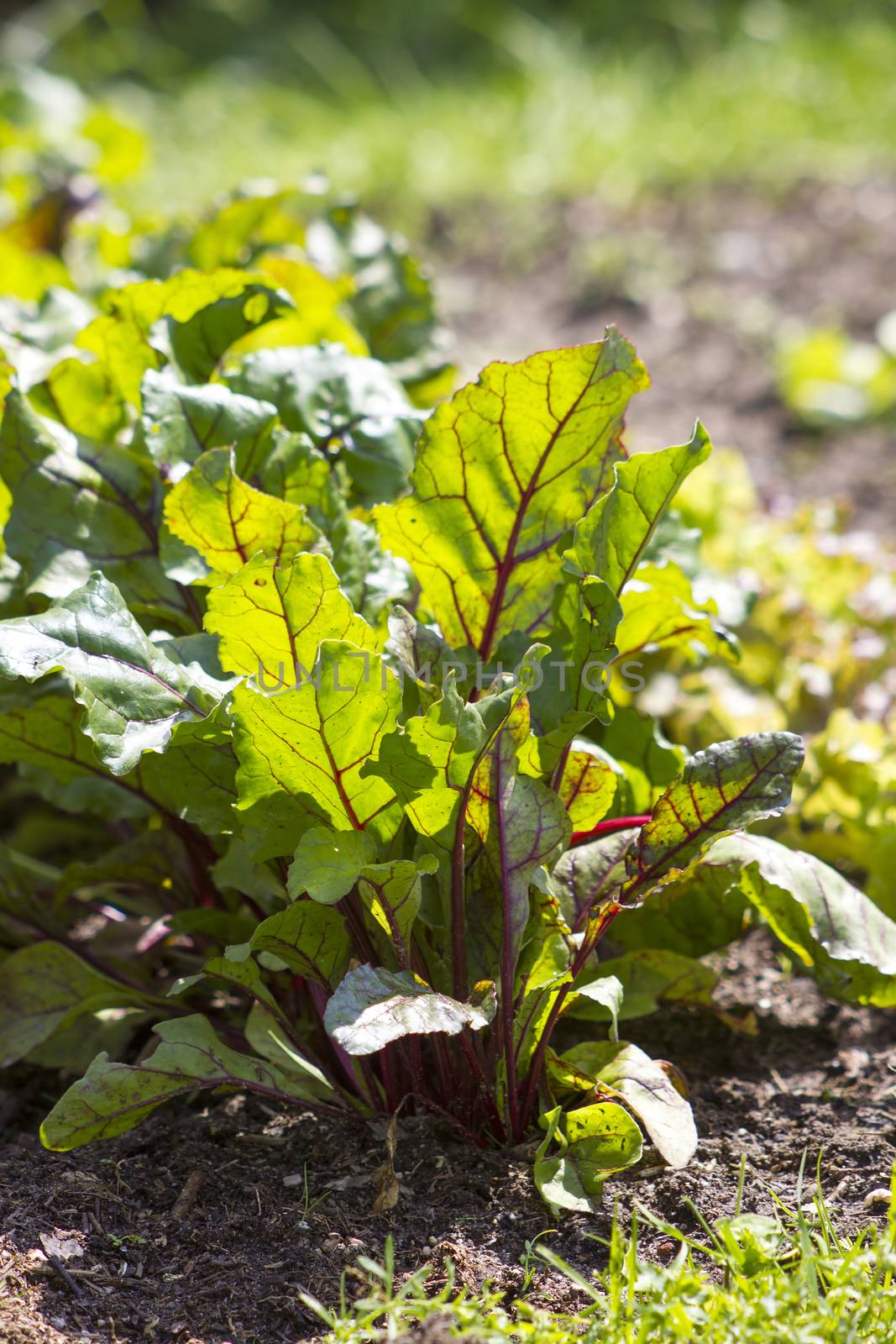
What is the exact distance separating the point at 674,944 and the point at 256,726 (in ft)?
2.58

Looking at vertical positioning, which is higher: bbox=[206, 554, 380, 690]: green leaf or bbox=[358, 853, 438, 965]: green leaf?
bbox=[206, 554, 380, 690]: green leaf

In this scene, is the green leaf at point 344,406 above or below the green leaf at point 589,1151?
above

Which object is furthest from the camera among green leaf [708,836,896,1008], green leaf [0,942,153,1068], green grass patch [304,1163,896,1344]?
green leaf [0,942,153,1068]

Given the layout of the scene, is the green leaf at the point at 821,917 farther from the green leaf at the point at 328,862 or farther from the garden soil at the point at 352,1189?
the green leaf at the point at 328,862

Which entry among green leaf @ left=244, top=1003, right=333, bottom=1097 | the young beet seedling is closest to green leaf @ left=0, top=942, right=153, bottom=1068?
the young beet seedling

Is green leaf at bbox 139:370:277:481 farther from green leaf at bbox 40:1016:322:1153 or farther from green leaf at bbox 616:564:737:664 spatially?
green leaf at bbox 40:1016:322:1153

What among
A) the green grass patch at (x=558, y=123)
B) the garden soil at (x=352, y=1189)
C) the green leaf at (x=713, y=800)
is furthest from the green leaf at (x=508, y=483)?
the green grass patch at (x=558, y=123)

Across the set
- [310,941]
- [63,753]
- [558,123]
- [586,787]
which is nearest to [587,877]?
[586,787]

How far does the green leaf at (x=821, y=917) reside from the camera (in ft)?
5.60

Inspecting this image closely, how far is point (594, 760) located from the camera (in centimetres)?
171

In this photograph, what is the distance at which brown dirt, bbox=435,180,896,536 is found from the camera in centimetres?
396

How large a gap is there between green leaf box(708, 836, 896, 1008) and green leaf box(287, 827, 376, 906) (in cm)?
51

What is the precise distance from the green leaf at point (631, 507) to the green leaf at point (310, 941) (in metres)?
0.53

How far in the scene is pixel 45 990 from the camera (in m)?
1.96
